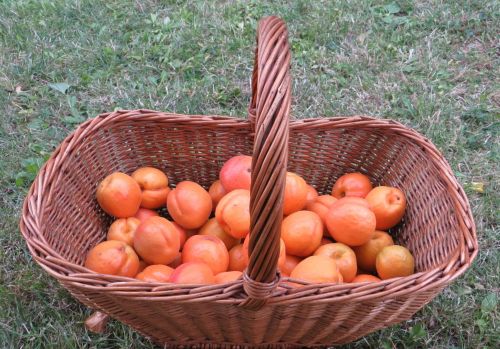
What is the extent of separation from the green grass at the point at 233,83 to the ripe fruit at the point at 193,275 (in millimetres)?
357

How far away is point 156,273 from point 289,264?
312 millimetres

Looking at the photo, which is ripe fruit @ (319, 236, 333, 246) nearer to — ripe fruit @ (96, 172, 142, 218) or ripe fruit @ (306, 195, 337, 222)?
ripe fruit @ (306, 195, 337, 222)

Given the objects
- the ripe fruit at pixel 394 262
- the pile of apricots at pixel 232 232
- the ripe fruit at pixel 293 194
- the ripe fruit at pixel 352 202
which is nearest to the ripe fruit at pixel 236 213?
the pile of apricots at pixel 232 232

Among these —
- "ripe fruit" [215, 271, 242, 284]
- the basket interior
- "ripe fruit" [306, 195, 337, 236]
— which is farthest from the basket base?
"ripe fruit" [306, 195, 337, 236]

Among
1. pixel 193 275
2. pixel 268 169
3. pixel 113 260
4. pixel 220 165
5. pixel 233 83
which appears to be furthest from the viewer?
pixel 233 83

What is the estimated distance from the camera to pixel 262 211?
2.74 ft

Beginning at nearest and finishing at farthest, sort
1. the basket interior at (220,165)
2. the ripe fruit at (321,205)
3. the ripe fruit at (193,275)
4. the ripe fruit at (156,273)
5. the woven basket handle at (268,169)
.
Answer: the woven basket handle at (268,169) → the ripe fruit at (193,275) → the ripe fruit at (156,273) → the basket interior at (220,165) → the ripe fruit at (321,205)

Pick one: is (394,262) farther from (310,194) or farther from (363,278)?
(310,194)

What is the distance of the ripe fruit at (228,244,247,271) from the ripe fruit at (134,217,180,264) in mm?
134

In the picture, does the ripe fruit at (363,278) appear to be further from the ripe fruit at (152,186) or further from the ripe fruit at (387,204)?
the ripe fruit at (152,186)

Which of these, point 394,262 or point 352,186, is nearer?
point 394,262

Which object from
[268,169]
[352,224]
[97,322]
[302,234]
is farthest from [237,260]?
[268,169]

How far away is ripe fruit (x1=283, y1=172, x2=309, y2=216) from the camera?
4.39ft

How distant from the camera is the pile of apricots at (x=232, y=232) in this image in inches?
46.9
